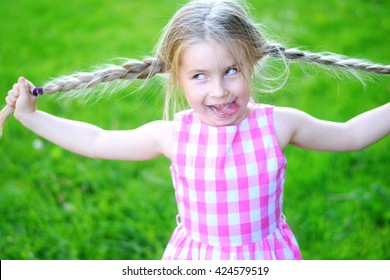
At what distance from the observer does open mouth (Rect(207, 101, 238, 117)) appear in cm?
152

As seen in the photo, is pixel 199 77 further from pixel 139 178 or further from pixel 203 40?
pixel 139 178

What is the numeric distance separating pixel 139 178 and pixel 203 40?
175 centimetres

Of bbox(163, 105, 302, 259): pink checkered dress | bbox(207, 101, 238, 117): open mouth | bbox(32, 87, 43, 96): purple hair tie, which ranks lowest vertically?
bbox(163, 105, 302, 259): pink checkered dress

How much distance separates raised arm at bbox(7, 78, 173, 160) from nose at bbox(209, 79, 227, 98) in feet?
0.83

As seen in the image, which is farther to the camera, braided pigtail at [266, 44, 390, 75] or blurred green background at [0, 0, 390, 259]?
blurred green background at [0, 0, 390, 259]

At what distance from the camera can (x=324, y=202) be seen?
2.77 m

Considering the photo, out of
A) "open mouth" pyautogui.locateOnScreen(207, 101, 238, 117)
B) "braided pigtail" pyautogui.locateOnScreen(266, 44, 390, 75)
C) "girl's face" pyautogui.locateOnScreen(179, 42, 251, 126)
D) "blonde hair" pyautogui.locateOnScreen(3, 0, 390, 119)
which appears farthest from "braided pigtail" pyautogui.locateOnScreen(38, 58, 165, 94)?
"braided pigtail" pyautogui.locateOnScreen(266, 44, 390, 75)

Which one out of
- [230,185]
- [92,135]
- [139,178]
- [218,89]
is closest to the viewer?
[218,89]

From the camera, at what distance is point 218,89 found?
57.2 inches

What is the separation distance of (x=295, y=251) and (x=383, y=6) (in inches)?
141

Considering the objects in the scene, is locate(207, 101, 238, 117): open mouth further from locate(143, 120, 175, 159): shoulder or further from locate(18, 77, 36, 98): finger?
locate(18, 77, 36, 98): finger

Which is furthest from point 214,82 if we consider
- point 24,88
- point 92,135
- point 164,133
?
point 24,88

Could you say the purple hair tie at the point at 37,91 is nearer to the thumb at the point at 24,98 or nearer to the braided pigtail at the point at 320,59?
the thumb at the point at 24,98

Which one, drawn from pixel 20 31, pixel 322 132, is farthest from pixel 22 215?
pixel 20 31
